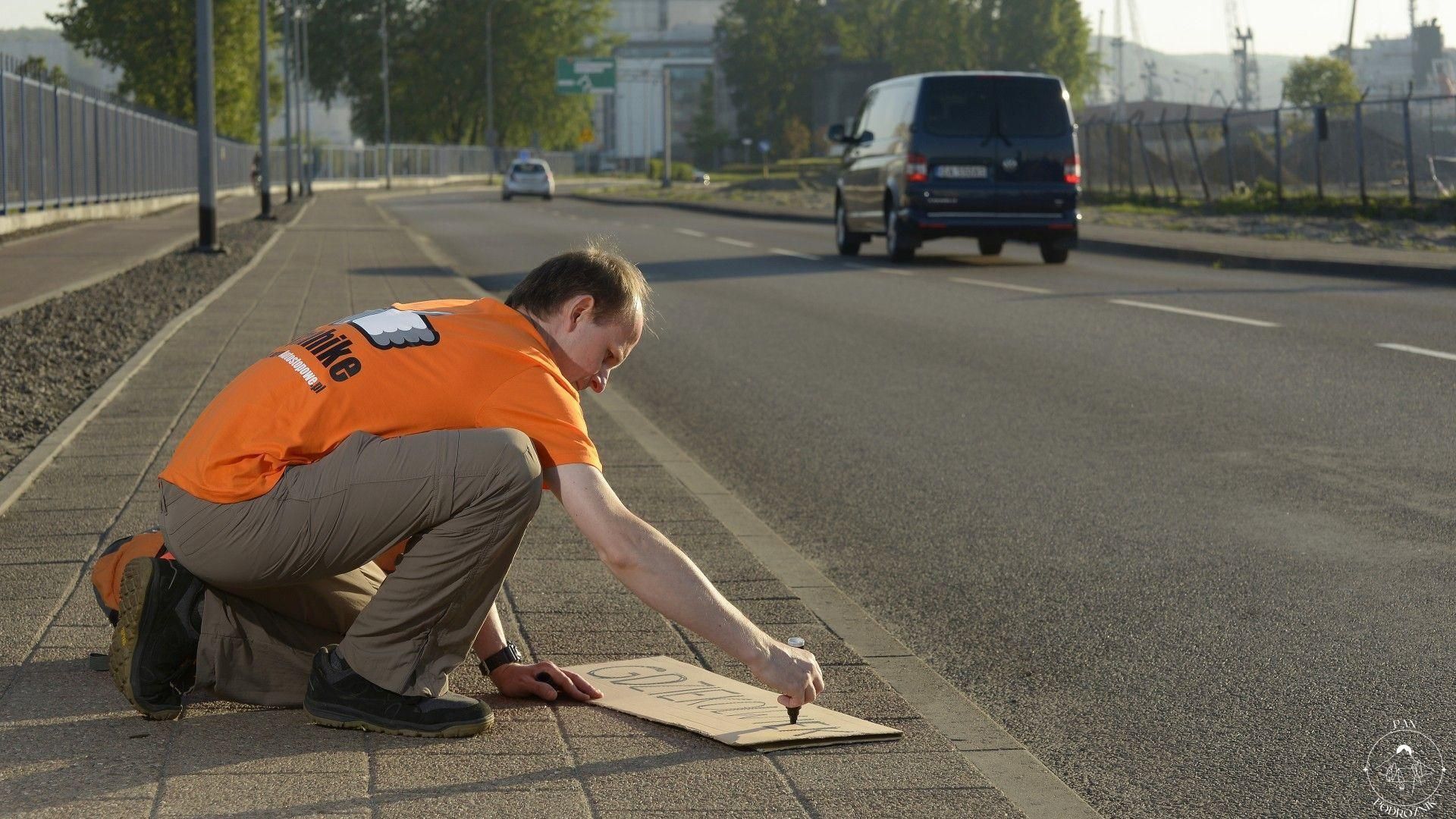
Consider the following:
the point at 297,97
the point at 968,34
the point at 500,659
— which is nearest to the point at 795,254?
the point at 500,659

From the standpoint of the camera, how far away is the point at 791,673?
11.6 feet

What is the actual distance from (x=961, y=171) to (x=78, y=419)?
13.3 metres

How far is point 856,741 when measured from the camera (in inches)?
149

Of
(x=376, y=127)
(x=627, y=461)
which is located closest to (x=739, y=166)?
(x=376, y=127)

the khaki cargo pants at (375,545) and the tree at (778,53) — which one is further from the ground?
the tree at (778,53)

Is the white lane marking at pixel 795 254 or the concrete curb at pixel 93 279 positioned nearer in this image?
the concrete curb at pixel 93 279

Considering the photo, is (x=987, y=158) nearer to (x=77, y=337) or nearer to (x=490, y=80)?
(x=77, y=337)

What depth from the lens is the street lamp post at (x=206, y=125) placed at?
69.7ft

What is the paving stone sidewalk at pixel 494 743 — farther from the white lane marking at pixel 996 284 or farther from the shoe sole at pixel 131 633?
the white lane marking at pixel 996 284

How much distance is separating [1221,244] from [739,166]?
392 ft

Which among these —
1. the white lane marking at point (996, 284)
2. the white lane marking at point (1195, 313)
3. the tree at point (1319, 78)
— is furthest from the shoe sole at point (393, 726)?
the tree at point (1319, 78)

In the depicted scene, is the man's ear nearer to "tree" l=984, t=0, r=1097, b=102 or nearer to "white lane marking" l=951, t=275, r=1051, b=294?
"white lane marking" l=951, t=275, r=1051, b=294

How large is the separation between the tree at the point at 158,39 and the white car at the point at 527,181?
1478 centimetres

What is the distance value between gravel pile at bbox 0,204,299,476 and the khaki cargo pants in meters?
3.64
